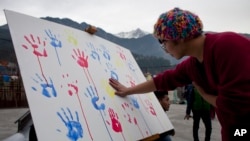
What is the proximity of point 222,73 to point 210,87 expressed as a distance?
253mm

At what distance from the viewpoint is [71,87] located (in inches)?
53.6

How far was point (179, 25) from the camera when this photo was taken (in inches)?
51.5

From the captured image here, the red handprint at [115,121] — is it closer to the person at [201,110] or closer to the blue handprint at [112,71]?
the blue handprint at [112,71]

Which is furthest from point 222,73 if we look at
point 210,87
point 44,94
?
point 44,94

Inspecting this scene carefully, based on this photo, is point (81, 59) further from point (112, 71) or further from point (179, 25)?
point (179, 25)

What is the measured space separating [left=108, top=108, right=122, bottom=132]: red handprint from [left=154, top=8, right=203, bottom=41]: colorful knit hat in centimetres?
47

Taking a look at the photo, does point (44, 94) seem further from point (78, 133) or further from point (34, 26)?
point (34, 26)

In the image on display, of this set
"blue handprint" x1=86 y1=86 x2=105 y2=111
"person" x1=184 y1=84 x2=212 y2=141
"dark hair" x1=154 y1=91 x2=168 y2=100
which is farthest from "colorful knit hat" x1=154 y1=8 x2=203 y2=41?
"person" x1=184 y1=84 x2=212 y2=141

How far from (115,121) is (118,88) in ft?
0.93

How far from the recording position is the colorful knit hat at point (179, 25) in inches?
51.6

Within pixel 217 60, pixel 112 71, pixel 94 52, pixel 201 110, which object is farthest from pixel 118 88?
pixel 201 110

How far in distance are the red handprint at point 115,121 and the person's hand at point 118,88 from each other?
0.67ft

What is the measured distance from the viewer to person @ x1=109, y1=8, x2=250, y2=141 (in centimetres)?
118

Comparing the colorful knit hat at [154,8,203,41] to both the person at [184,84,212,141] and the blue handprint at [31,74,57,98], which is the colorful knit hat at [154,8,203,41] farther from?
the person at [184,84,212,141]
